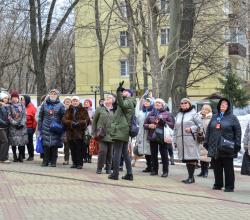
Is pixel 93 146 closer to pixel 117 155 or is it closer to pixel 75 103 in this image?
pixel 75 103

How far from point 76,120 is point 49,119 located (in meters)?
0.70

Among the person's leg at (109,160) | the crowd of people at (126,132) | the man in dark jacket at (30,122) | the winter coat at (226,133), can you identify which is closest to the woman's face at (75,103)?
the crowd of people at (126,132)

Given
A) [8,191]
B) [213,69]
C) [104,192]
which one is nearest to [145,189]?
[104,192]

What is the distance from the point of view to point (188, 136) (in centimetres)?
1245

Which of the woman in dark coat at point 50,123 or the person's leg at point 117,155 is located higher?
the woman in dark coat at point 50,123

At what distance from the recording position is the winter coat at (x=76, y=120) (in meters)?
13.9

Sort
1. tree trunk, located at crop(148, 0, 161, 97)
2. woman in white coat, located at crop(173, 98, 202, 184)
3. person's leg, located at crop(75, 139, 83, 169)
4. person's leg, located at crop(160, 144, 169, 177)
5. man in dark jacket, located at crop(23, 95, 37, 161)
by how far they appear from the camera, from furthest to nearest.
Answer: tree trunk, located at crop(148, 0, 161, 97), man in dark jacket, located at crop(23, 95, 37, 161), person's leg, located at crop(75, 139, 83, 169), person's leg, located at crop(160, 144, 169, 177), woman in white coat, located at crop(173, 98, 202, 184)

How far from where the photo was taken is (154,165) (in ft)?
43.7

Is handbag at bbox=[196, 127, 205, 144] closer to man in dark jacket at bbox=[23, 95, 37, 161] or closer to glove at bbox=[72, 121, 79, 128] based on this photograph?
glove at bbox=[72, 121, 79, 128]

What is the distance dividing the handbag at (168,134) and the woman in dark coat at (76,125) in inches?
80.4

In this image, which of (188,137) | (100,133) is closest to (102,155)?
(100,133)

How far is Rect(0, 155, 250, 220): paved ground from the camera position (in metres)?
8.70

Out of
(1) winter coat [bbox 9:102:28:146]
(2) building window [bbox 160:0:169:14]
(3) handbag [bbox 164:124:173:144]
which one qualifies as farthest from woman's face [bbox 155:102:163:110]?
(2) building window [bbox 160:0:169:14]

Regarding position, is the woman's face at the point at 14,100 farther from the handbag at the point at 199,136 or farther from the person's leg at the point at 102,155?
the handbag at the point at 199,136
